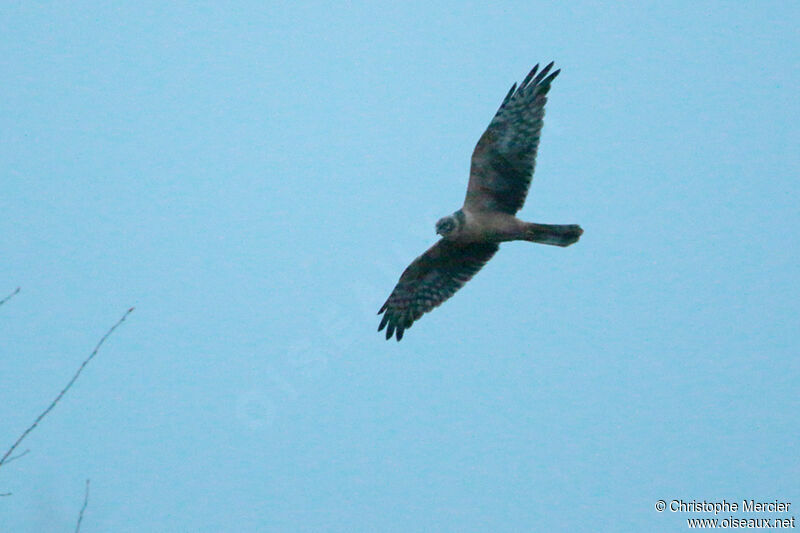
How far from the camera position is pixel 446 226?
25.1 feet

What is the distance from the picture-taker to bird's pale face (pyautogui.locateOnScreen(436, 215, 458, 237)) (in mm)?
7621

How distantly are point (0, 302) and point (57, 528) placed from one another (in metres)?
39.7

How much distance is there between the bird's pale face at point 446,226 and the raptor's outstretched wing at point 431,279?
1.56 ft

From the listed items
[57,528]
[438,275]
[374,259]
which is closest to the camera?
[438,275]

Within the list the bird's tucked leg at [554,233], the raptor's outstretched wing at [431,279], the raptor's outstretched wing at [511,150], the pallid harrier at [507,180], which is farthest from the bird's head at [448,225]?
the bird's tucked leg at [554,233]

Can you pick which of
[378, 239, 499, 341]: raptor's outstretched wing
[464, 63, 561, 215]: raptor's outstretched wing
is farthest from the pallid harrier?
[378, 239, 499, 341]: raptor's outstretched wing

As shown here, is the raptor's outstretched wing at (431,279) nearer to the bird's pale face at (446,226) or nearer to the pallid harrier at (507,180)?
the pallid harrier at (507,180)

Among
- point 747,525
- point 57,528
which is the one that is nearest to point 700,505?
point 747,525

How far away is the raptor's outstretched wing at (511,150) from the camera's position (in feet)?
24.7

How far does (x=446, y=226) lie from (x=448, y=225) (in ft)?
0.07

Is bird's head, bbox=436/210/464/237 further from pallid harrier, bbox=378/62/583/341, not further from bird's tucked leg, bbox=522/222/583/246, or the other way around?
bird's tucked leg, bbox=522/222/583/246

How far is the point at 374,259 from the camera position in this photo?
18775 cm

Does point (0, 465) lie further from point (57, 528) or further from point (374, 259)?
point (374, 259)

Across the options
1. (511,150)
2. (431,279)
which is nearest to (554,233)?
(511,150)
